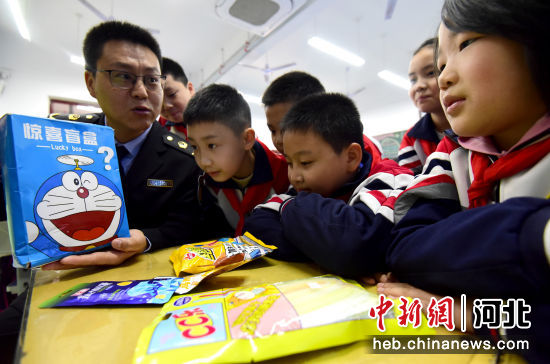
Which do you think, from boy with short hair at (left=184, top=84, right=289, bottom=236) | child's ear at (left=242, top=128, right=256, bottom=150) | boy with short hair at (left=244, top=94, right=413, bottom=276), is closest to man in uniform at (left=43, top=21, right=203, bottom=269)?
boy with short hair at (left=184, top=84, right=289, bottom=236)

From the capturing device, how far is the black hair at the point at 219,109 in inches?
43.8

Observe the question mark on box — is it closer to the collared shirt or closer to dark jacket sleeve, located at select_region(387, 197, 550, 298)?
dark jacket sleeve, located at select_region(387, 197, 550, 298)

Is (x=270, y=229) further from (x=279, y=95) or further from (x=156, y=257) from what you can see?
(x=279, y=95)

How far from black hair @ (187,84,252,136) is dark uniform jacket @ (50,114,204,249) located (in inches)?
6.5

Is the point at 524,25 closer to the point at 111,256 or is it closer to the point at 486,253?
the point at 486,253

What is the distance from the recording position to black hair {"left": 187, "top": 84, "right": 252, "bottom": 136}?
1113 mm

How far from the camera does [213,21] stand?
3.97 m

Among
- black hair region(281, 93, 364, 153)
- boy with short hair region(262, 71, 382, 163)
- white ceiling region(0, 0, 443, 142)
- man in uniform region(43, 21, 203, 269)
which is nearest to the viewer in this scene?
black hair region(281, 93, 364, 153)

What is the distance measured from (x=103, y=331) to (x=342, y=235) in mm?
436

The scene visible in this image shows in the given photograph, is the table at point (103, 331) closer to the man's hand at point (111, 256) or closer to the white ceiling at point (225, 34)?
the man's hand at point (111, 256)

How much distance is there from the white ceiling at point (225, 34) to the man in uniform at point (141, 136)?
256cm

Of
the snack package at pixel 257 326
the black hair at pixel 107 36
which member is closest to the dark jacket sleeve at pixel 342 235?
the snack package at pixel 257 326

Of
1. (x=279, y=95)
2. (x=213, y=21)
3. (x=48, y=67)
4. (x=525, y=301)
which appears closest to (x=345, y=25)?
(x=213, y=21)

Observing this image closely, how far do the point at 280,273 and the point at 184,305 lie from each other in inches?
10.3
